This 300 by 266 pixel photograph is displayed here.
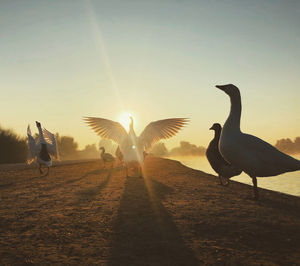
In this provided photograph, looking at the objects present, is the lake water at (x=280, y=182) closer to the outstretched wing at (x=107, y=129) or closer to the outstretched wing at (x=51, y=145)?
the outstretched wing at (x=107, y=129)

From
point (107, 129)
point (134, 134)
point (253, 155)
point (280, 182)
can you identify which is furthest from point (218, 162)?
point (280, 182)

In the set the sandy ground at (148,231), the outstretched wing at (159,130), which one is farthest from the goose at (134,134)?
the sandy ground at (148,231)

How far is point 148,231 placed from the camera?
13.8 ft

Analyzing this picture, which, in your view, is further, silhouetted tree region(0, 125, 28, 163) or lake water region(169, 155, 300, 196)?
silhouetted tree region(0, 125, 28, 163)

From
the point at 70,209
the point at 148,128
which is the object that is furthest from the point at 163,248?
the point at 148,128

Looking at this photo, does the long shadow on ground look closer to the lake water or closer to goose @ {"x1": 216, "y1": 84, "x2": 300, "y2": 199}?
goose @ {"x1": 216, "y1": 84, "x2": 300, "y2": 199}

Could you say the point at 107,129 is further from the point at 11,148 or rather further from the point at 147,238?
the point at 11,148

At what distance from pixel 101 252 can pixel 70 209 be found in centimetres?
265

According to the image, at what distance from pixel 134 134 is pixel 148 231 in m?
6.44

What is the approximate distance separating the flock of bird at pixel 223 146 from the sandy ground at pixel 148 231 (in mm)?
996

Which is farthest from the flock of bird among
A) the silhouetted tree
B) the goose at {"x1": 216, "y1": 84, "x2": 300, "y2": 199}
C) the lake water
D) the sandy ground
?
the silhouetted tree

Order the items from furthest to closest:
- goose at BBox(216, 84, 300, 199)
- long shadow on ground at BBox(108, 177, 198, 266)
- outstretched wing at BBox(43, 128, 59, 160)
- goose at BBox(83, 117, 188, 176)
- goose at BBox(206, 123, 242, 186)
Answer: outstretched wing at BBox(43, 128, 59, 160) < goose at BBox(83, 117, 188, 176) < goose at BBox(206, 123, 242, 186) < goose at BBox(216, 84, 300, 199) < long shadow on ground at BBox(108, 177, 198, 266)

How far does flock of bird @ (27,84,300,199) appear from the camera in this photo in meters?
5.62

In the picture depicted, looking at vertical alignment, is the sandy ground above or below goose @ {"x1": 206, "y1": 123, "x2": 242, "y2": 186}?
below
